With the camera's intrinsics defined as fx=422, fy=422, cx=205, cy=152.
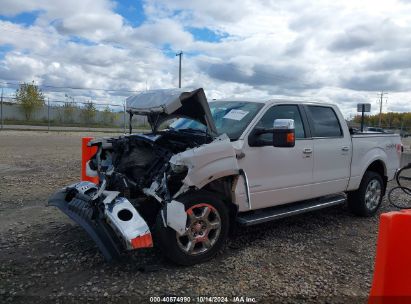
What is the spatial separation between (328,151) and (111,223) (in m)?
3.41

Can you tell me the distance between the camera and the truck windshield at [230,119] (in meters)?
5.18

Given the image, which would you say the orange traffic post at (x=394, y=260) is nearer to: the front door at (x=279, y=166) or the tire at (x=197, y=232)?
the tire at (x=197, y=232)

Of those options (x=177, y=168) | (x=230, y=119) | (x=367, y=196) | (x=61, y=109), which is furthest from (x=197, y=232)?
(x=61, y=109)

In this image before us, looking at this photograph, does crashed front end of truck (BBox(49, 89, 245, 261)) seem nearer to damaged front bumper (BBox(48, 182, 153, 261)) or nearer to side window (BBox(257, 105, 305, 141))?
damaged front bumper (BBox(48, 182, 153, 261))

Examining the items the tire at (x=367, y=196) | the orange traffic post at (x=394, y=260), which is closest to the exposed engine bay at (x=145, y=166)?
the orange traffic post at (x=394, y=260)

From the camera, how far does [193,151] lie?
438 centimetres

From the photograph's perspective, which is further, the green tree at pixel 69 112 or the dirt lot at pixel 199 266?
the green tree at pixel 69 112

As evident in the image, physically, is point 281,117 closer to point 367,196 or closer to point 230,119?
point 230,119

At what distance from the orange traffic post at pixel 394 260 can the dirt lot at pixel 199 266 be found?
0.91 m

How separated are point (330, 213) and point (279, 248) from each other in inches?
92.9

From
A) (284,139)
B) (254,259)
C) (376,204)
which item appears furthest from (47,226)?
(376,204)

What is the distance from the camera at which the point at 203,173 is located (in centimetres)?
443

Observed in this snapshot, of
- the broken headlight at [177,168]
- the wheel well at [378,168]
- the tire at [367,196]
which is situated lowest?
the tire at [367,196]

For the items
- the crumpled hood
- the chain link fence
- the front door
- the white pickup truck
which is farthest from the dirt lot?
the chain link fence
